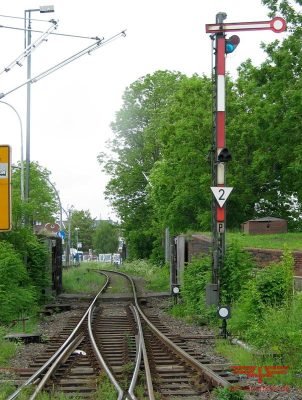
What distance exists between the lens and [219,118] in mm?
16766

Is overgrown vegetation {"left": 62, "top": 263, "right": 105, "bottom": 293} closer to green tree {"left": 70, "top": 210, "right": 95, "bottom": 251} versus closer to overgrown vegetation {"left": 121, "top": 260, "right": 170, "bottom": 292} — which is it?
overgrown vegetation {"left": 121, "top": 260, "right": 170, "bottom": 292}

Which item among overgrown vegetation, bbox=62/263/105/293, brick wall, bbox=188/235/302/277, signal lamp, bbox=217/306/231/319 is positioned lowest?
overgrown vegetation, bbox=62/263/105/293

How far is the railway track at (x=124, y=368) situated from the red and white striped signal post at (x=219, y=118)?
265 centimetres

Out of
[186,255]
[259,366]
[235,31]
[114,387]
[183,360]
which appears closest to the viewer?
[114,387]

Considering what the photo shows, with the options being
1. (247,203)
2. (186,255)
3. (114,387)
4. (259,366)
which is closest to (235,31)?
(259,366)

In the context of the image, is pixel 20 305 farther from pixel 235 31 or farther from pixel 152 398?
pixel 152 398

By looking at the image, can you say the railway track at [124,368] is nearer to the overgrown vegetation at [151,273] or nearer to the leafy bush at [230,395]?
the leafy bush at [230,395]

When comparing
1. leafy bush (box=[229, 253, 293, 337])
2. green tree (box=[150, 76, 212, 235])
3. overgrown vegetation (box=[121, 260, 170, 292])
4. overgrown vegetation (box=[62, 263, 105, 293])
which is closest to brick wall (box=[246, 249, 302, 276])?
leafy bush (box=[229, 253, 293, 337])

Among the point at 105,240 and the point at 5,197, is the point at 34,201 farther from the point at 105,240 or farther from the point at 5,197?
the point at 105,240

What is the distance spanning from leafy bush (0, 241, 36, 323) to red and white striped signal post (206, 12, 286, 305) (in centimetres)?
555

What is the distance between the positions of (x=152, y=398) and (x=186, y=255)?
22109 mm

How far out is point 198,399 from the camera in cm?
895

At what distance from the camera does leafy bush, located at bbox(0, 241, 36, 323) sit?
18.2 meters

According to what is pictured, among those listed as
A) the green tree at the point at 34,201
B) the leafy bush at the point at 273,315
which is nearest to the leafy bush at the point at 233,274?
the leafy bush at the point at 273,315
